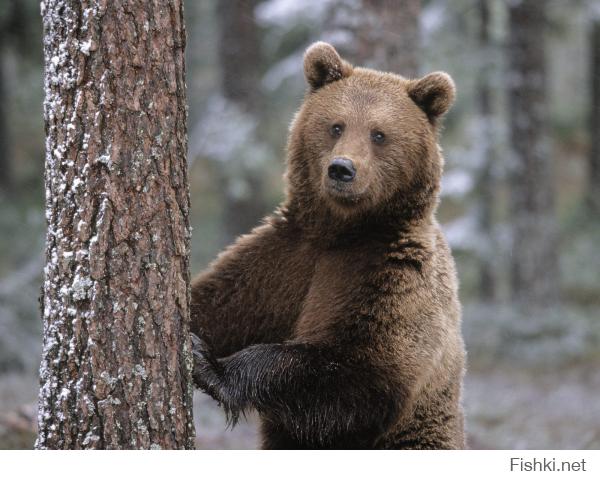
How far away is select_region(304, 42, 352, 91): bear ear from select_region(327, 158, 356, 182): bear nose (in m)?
0.75

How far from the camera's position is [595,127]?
18.2 m

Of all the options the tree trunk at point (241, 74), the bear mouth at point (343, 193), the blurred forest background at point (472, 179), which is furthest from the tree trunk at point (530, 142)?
the bear mouth at point (343, 193)

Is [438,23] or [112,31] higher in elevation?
[438,23]

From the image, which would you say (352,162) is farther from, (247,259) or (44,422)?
(44,422)

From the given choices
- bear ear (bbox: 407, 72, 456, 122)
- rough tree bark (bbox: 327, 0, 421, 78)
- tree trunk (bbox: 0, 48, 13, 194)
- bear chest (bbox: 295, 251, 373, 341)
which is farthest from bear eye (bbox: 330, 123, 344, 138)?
tree trunk (bbox: 0, 48, 13, 194)

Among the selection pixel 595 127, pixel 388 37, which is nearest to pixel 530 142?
pixel 388 37

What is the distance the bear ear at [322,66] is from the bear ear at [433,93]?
418 millimetres

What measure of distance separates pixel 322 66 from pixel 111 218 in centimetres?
187

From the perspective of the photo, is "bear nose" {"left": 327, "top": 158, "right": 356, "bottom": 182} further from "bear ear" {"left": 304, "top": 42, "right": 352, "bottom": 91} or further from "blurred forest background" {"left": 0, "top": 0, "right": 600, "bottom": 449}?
"blurred forest background" {"left": 0, "top": 0, "right": 600, "bottom": 449}

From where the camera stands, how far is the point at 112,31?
3.26m

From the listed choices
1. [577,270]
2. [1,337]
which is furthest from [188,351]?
[577,270]

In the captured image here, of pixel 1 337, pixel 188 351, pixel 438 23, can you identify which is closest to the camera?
pixel 188 351

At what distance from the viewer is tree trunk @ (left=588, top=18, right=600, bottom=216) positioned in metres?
17.7

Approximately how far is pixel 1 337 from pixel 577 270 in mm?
11916
